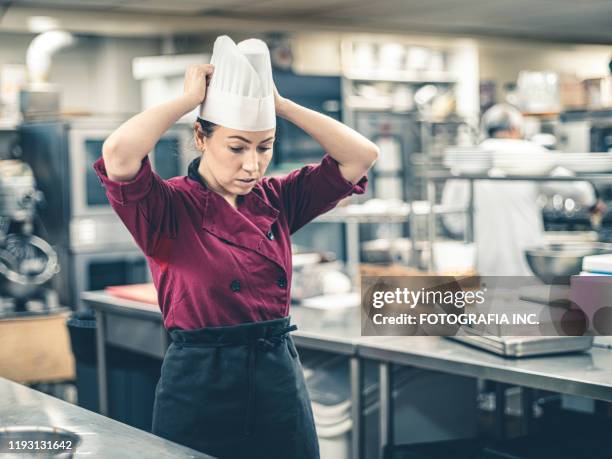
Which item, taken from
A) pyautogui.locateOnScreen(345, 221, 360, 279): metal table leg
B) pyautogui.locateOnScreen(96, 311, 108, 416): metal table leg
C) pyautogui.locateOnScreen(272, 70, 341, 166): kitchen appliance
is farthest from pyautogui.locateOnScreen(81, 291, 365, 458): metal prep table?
pyautogui.locateOnScreen(345, 221, 360, 279): metal table leg

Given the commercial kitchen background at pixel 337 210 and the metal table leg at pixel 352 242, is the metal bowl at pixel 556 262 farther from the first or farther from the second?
the metal table leg at pixel 352 242

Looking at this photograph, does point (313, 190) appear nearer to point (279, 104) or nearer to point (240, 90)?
point (279, 104)

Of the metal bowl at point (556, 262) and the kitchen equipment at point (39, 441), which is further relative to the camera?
the metal bowl at point (556, 262)

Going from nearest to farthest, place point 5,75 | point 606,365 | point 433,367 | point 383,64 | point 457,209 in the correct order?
1. point 606,365
2. point 433,367
3. point 457,209
4. point 5,75
5. point 383,64

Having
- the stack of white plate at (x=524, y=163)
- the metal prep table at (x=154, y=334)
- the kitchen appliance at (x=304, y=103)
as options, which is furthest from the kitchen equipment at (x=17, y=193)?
the stack of white plate at (x=524, y=163)

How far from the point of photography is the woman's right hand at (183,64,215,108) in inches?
73.2

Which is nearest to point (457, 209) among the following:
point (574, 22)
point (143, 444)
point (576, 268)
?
point (576, 268)

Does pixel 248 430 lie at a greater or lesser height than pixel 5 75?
lesser

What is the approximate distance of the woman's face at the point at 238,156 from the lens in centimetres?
186

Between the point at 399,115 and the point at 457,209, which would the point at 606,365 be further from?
the point at 399,115

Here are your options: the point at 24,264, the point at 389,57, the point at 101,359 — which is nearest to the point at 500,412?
the point at 101,359

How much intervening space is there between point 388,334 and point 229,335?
907 mm

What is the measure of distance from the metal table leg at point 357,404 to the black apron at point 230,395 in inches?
29.5

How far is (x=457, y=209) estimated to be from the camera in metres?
4.83
